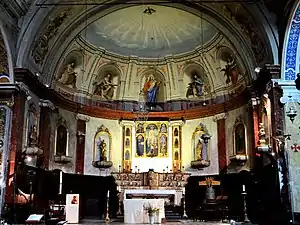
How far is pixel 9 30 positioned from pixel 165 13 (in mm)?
6798

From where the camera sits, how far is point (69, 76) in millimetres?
18453

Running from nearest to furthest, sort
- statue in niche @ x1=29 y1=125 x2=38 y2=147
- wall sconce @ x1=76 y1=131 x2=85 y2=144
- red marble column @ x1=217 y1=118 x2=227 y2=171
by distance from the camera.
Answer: statue in niche @ x1=29 y1=125 x2=38 y2=147 → red marble column @ x1=217 y1=118 x2=227 y2=171 → wall sconce @ x1=76 y1=131 x2=85 y2=144

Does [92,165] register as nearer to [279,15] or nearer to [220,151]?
[220,151]

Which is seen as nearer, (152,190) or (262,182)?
(262,182)

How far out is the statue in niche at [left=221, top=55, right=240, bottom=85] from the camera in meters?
17.6

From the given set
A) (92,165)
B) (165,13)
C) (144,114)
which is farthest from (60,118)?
(165,13)

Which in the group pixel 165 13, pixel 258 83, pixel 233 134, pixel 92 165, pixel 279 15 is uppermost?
pixel 165 13

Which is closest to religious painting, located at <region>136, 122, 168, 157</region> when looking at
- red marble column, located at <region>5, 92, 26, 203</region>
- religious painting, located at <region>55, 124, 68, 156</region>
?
religious painting, located at <region>55, 124, 68, 156</region>

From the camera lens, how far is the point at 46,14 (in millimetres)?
14414

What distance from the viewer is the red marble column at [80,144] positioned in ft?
59.8

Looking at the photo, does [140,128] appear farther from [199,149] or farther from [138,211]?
[138,211]

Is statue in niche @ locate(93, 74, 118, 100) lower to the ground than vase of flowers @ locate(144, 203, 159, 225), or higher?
higher

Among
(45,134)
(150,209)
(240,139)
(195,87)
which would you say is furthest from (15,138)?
(195,87)

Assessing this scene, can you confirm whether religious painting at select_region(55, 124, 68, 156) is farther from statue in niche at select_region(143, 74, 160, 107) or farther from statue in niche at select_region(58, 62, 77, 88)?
statue in niche at select_region(143, 74, 160, 107)
